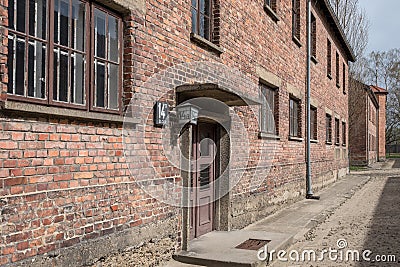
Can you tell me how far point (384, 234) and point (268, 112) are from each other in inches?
158

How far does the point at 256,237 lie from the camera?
26.5 feet

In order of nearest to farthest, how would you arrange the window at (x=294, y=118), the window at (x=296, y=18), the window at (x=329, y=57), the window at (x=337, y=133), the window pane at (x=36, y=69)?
the window pane at (x=36, y=69) → the window at (x=294, y=118) → the window at (x=296, y=18) → the window at (x=329, y=57) → the window at (x=337, y=133)

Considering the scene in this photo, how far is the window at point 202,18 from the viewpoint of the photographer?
7.55 m

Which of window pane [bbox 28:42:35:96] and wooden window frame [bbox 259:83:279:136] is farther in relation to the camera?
wooden window frame [bbox 259:83:279:136]

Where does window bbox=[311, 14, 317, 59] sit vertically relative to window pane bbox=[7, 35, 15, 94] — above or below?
above

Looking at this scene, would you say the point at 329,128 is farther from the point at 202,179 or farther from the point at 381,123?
the point at 381,123

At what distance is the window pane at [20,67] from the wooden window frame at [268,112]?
7.21 metres

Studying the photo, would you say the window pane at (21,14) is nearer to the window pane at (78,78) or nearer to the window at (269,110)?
the window pane at (78,78)

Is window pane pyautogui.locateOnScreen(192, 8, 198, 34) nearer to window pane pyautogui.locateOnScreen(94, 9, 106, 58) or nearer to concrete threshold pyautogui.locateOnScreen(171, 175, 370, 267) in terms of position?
window pane pyautogui.locateOnScreen(94, 9, 106, 58)

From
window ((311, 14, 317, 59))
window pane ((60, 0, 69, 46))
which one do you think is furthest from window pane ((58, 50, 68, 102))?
window ((311, 14, 317, 59))

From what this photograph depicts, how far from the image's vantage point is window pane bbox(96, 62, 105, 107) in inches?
204

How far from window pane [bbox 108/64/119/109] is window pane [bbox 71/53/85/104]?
0.50 m

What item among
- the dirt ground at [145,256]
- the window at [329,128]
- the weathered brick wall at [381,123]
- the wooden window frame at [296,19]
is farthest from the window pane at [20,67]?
the weathered brick wall at [381,123]

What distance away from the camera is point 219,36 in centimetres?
817
